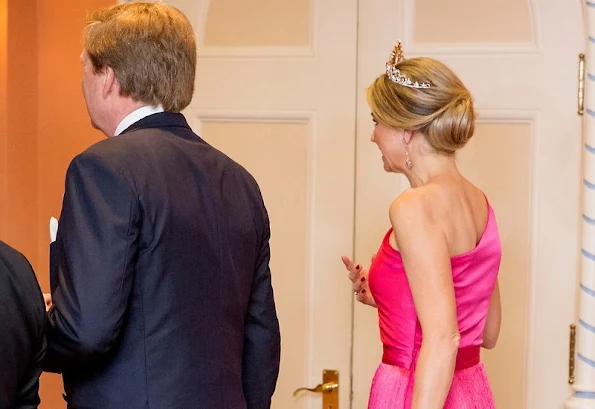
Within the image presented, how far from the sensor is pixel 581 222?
2.70 m

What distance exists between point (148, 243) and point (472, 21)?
1.48 m

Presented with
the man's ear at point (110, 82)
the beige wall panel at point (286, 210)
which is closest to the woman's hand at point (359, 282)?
the beige wall panel at point (286, 210)

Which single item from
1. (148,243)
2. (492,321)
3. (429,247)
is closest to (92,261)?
(148,243)

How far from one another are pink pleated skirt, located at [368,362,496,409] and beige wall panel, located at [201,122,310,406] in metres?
0.69

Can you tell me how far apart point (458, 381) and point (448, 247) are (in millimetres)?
339

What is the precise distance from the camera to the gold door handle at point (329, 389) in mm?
2891

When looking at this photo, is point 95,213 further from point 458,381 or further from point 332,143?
point 332,143

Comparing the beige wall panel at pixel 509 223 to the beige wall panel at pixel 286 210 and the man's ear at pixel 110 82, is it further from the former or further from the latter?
the man's ear at pixel 110 82

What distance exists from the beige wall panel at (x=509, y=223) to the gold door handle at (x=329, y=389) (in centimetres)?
46

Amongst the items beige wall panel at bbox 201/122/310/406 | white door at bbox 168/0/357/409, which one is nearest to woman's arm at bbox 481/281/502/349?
white door at bbox 168/0/357/409

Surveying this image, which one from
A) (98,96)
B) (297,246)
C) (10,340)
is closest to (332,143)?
(297,246)

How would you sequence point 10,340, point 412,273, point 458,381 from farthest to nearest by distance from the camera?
point 458,381 < point 412,273 < point 10,340

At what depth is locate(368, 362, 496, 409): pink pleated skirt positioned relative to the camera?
2191mm

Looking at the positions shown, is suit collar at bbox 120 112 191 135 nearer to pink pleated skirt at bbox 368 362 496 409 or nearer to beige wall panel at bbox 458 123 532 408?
pink pleated skirt at bbox 368 362 496 409
